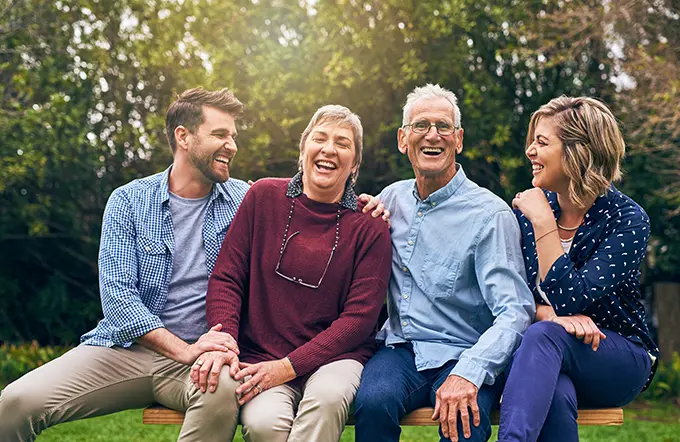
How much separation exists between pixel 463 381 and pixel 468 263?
586 millimetres

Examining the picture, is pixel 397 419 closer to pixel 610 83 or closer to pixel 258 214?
pixel 258 214

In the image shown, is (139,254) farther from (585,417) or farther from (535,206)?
(585,417)

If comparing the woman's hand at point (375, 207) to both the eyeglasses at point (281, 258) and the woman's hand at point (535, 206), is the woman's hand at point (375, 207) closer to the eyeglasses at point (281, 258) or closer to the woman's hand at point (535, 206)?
the eyeglasses at point (281, 258)

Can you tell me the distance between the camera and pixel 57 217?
1012 centimetres

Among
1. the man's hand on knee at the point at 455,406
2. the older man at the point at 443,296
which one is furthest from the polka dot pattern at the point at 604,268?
the man's hand on knee at the point at 455,406

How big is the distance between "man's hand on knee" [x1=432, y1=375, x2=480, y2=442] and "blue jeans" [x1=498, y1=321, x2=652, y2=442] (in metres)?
0.13

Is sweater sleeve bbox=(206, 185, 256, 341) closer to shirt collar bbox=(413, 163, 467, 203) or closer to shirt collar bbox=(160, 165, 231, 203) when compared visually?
shirt collar bbox=(160, 165, 231, 203)

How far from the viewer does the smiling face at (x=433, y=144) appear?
383 cm

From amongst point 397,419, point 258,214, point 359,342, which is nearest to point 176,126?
point 258,214

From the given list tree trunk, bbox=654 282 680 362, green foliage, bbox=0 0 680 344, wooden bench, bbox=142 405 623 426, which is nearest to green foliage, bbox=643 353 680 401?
tree trunk, bbox=654 282 680 362

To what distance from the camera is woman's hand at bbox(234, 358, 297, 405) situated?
11.2 feet

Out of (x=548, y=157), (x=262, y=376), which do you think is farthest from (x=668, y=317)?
(x=262, y=376)

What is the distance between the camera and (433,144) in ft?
12.6

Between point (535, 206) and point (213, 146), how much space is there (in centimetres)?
157
